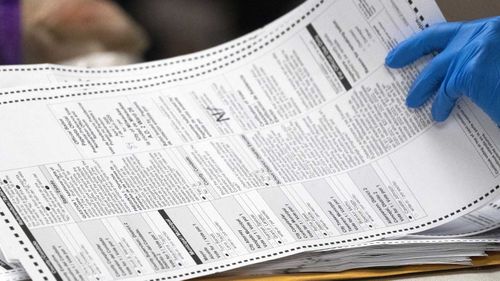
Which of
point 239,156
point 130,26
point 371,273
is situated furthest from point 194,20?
point 371,273

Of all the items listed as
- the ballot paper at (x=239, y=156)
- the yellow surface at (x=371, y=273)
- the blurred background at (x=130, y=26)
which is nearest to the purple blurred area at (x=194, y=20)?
the blurred background at (x=130, y=26)

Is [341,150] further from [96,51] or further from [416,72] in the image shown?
[96,51]

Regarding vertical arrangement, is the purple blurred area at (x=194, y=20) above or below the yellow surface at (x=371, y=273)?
above

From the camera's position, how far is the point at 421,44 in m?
0.57

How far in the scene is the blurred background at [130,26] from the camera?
0.78 m

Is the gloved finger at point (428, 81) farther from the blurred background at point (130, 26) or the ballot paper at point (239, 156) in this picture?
the blurred background at point (130, 26)

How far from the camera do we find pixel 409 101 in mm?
571

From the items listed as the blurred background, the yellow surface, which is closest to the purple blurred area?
the blurred background

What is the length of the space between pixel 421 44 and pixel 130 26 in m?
0.40

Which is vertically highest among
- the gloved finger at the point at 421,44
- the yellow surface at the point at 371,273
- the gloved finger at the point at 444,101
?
the gloved finger at the point at 421,44

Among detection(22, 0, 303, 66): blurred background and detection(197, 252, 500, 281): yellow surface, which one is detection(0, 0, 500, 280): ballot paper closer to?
detection(197, 252, 500, 281): yellow surface

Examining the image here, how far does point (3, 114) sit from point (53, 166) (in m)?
0.07

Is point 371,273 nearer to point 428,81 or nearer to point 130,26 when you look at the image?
point 428,81

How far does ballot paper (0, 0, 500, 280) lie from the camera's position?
0.52m
